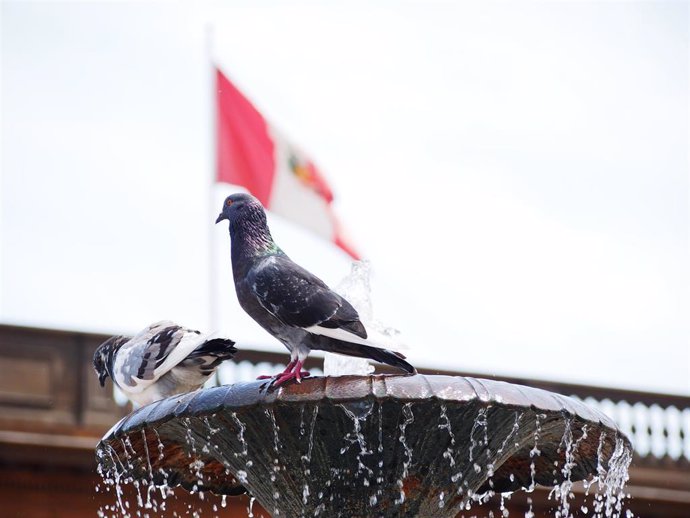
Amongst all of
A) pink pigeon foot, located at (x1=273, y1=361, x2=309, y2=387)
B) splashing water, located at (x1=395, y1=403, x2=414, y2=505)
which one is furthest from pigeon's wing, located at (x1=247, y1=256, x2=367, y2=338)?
splashing water, located at (x1=395, y1=403, x2=414, y2=505)

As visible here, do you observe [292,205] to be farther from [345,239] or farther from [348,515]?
[348,515]

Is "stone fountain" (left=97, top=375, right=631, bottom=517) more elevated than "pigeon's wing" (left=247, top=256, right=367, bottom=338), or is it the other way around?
"pigeon's wing" (left=247, top=256, right=367, bottom=338)

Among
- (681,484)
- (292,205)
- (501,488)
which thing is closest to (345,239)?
(292,205)

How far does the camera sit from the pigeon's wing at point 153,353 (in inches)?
291

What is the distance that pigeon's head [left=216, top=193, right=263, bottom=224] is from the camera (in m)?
6.80

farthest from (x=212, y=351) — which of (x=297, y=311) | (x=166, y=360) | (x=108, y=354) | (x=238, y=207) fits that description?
(x=297, y=311)

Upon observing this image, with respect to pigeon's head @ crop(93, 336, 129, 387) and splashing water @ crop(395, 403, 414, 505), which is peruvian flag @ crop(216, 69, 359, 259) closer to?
pigeon's head @ crop(93, 336, 129, 387)

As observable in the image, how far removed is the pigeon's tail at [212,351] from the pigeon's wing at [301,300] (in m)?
1.01

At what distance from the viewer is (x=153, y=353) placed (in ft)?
24.5

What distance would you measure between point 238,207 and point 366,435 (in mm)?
1261

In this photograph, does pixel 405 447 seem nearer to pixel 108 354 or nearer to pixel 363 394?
pixel 363 394

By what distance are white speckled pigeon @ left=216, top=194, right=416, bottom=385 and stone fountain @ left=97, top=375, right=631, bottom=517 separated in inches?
7.9

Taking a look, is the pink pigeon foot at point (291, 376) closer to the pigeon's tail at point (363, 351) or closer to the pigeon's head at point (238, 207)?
the pigeon's tail at point (363, 351)

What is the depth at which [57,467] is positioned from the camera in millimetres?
14016
